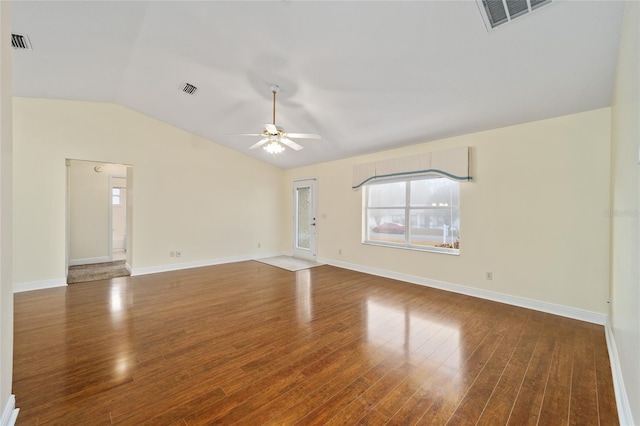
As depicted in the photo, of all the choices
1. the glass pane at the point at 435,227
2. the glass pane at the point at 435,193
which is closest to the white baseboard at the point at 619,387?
the glass pane at the point at 435,227

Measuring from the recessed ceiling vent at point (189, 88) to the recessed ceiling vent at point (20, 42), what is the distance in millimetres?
1628

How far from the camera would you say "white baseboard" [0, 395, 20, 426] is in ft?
4.99

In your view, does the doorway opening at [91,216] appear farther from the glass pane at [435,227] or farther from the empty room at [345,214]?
the glass pane at [435,227]

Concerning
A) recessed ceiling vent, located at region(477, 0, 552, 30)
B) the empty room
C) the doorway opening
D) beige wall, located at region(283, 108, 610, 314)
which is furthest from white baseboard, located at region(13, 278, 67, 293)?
recessed ceiling vent, located at region(477, 0, 552, 30)

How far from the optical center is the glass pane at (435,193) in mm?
4473

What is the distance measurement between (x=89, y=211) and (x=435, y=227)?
311 inches

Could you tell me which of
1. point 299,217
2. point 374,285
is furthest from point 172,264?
point 374,285

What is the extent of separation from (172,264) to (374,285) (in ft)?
14.3

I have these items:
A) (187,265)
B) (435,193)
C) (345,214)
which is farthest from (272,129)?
(187,265)

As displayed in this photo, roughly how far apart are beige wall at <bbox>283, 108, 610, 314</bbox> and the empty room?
0.08ft

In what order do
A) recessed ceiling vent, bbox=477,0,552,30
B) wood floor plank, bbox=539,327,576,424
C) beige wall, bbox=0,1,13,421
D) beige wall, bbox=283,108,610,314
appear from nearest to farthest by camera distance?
beige wall, bbox=0,1,13,421 < wood floor plank, bbox=539,327,576,424 < recessed ceiling vent, bbox=477,0,552,30 < beige wall, bbox=283,108,610,314

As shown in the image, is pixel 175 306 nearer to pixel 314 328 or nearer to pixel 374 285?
pixel 314 328

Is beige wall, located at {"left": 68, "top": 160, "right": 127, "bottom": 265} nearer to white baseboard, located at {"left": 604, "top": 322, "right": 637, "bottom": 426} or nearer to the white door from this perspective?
the white door

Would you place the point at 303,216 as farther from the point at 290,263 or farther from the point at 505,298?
the point at 505,298
